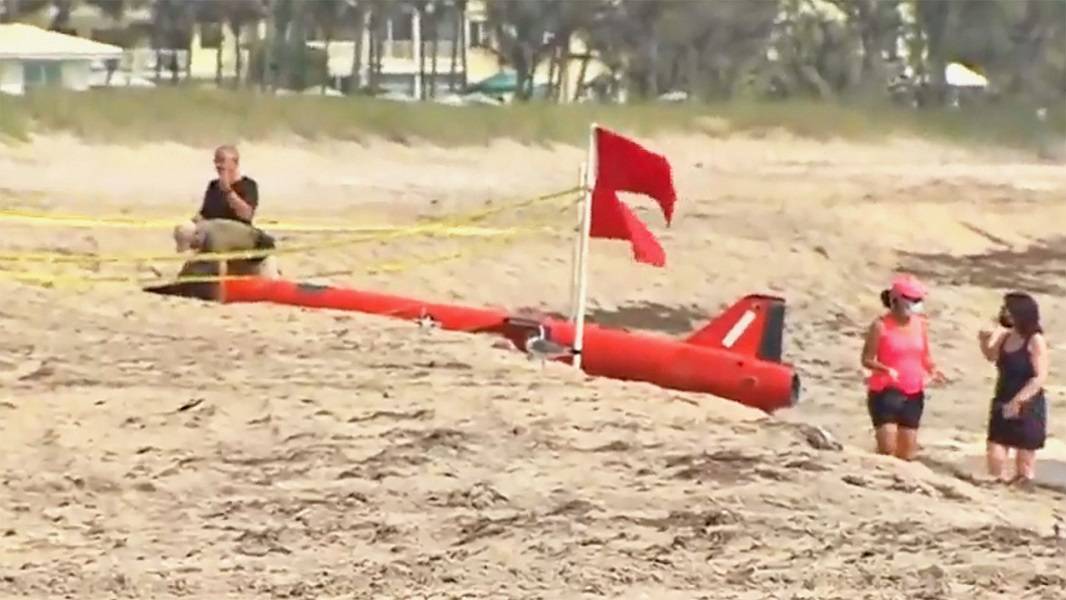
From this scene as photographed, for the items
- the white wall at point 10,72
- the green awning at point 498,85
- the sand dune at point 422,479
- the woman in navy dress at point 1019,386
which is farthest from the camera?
the green awning at point 498,85

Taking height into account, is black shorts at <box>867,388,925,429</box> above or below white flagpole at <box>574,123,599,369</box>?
below

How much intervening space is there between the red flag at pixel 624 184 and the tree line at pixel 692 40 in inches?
1604

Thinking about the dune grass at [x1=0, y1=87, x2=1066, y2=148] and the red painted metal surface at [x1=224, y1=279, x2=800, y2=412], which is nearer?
the red painted metal surface at [x1=224, y1=279, x2=800, y2=412]


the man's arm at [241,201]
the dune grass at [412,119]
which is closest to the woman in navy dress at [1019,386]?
the man's arm at [241,201]

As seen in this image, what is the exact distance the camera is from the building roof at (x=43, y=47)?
51.3m

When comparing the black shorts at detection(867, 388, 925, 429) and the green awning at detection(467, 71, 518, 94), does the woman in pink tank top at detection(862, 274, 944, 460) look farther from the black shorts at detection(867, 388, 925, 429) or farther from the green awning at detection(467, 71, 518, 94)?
the green awning at detection(467, 71, 518, 94)

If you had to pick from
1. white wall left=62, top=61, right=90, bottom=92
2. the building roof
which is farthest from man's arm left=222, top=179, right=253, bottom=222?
the building roof

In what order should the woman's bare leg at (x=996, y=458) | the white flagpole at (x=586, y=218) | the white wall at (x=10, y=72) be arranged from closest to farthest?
the woman's bare leg at (x=996, y=458) < the white flagpole at (x=586, y=218) < the white wall at (x=10, y=72)

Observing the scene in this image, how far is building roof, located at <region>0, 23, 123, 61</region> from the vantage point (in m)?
51.3

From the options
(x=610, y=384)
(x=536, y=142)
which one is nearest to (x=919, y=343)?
(x=610, y=384)

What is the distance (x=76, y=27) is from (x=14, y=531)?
53.3m

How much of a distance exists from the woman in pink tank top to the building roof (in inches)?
1672

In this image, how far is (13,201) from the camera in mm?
23922

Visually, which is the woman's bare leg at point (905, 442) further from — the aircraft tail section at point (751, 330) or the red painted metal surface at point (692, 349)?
the aircraft tail section at point (751, 330)
